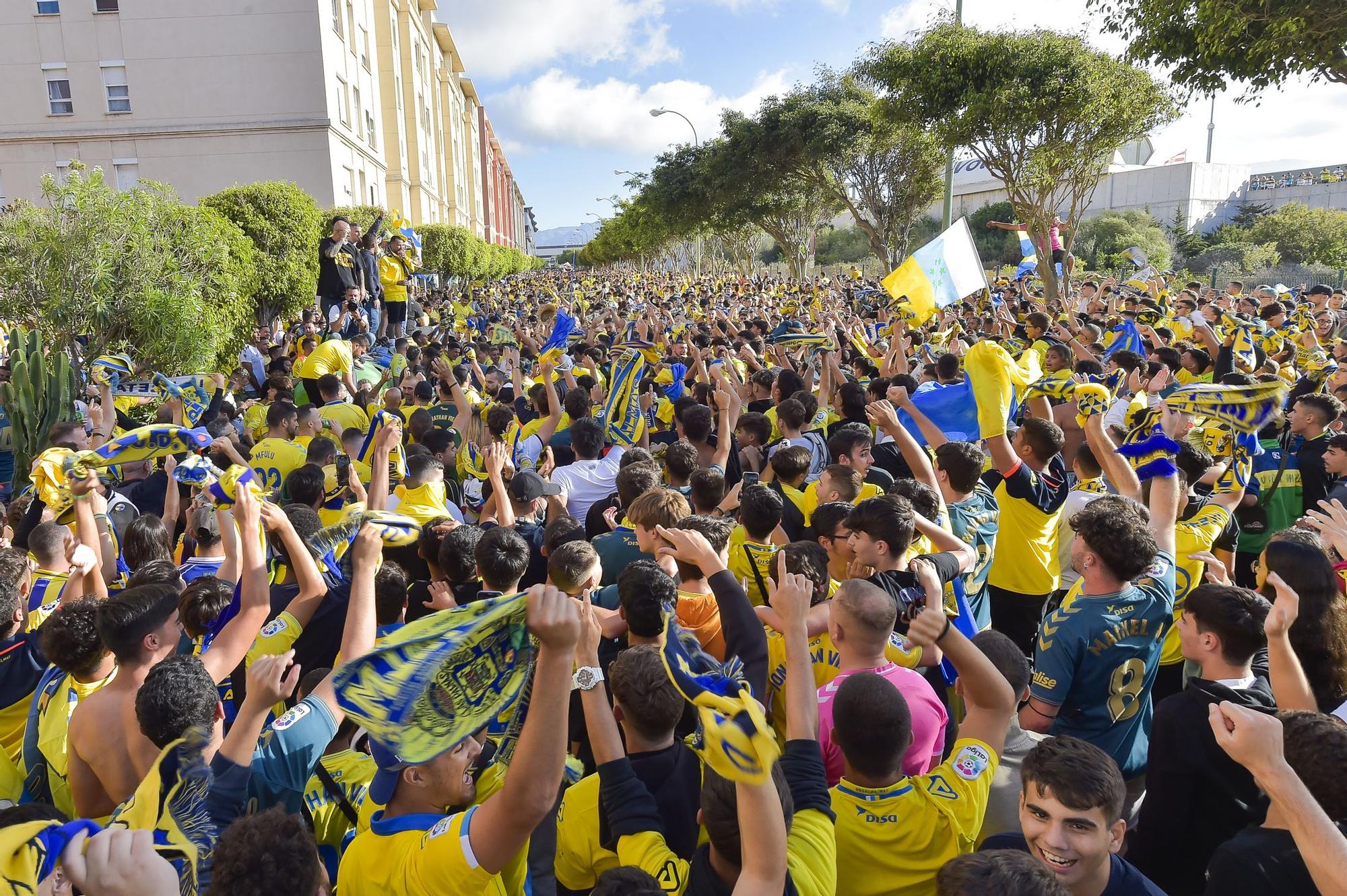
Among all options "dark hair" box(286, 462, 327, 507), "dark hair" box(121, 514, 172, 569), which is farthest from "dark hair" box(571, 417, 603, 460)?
"dark hair" box(121, 514, 172, 569)

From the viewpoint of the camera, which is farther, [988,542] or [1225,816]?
[988,542]

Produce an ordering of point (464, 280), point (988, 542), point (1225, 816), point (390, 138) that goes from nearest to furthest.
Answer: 1. point (1225, 816)
2. point (988, 542)
3. point (464, 280)
4. point (390, 138)

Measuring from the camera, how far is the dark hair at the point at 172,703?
249 centimetres

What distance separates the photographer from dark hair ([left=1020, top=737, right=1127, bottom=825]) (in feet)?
6.70

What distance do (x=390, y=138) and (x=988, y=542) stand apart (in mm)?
47849

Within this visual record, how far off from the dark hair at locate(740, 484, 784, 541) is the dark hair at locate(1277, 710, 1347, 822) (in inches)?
84.5

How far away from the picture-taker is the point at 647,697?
2482 millimetres

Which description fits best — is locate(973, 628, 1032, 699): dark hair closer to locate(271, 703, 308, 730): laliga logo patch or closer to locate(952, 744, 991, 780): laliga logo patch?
locate(952, 744, 991, 780): laliga logo patch

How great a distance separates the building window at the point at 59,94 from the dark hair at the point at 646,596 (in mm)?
38372

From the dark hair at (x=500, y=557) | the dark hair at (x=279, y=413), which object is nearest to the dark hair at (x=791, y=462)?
the dark hair at (x=500, y=557)

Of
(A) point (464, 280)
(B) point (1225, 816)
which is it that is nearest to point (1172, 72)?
(B) point (1225, 816)

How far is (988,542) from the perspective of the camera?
4.46m

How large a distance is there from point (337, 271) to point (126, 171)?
24.2 m

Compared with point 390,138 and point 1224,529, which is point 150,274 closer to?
point 1224,529
